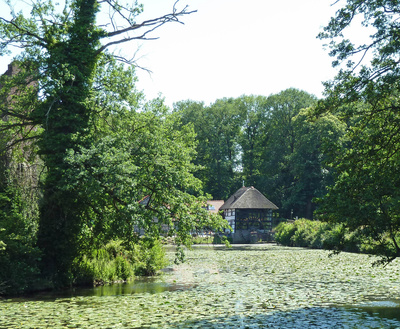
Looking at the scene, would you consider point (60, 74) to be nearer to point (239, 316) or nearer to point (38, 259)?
point (38, 259)

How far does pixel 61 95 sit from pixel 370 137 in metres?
9.71

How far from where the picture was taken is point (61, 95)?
1515 centimetres

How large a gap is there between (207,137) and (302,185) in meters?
17.5

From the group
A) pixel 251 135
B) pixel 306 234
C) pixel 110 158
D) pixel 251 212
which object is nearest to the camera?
pixel 110 158

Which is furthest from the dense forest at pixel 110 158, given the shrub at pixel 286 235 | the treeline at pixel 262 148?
the treeline at pixel 262 148

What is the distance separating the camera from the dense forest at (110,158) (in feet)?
34.3

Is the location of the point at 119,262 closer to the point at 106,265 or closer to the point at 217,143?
the point at 106,265

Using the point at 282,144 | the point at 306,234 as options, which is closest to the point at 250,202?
the point at 306,234

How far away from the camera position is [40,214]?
14875 millimetres

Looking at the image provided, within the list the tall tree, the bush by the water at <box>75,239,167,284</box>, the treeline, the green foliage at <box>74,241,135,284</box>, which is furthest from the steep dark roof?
the green foliage at <box>74,241,135,284</box>

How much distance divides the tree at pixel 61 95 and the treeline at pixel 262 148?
41.1m

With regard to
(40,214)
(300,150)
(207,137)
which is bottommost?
(40,214)

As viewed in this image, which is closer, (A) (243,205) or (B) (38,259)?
(B) (38,259)

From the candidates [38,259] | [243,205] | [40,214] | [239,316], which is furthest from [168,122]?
[243,205]
